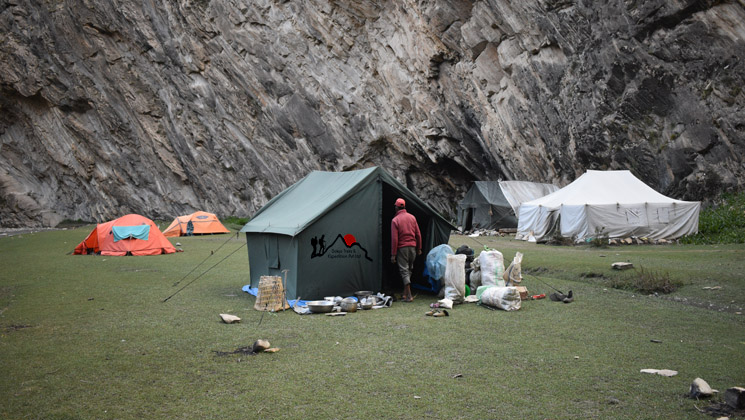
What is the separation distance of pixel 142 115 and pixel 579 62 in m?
31.6

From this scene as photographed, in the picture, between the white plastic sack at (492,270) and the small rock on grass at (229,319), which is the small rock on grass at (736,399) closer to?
the white plastic sack at (492,270)

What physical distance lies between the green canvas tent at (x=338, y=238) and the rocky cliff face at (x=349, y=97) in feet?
46.1

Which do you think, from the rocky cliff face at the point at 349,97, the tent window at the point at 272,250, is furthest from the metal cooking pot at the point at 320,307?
the rocky cliff face at the point at 349,97

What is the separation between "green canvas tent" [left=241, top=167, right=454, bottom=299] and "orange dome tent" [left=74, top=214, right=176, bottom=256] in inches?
364

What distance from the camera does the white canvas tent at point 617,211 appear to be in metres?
18.5

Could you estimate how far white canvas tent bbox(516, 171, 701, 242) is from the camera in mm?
18469

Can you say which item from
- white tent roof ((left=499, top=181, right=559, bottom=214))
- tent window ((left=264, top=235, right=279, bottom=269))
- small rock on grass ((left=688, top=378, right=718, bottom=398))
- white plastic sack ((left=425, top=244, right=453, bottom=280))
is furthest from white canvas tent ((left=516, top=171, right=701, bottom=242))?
small rock on grass ((left=688, top=378, right=718, bottom=398))

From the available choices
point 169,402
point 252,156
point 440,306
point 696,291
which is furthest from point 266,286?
point 252,156

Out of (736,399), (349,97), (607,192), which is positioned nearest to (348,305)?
(736,399)

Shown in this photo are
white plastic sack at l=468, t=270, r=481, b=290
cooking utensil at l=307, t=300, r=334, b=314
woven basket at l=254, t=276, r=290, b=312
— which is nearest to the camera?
cooking utensil at l=307, t=300, r=334, b=314

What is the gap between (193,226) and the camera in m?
28.7

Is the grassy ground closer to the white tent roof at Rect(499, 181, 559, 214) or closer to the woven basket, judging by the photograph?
the woven basket

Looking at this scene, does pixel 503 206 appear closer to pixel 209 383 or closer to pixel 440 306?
pixel 440 306

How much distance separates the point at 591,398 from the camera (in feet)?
13.8
